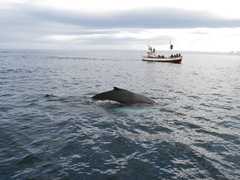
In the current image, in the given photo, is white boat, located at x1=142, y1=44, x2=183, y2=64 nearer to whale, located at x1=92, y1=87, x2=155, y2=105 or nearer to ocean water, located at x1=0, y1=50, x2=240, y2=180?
ocean water, located at x1=0, y1=50, x2=240, y2=180

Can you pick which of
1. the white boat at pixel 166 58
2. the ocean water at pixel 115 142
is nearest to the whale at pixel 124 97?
the ocean water at pixel 115 142

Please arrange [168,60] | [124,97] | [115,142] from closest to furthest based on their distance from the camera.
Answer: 1. [115,142]
2. [124,97]
3. [168,60]

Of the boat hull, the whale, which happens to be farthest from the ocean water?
the boat hull

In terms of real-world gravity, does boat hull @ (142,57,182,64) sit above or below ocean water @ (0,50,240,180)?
above

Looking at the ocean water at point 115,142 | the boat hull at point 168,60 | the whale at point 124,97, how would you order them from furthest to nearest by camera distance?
1. the boat hull at point 168,60
2. the whale at point 124,97
3. the ocean water at point 115,142

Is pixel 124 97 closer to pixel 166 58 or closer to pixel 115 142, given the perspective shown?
pixel 115 142

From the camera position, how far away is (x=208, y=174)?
395 inches

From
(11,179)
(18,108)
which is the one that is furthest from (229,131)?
(18,108)

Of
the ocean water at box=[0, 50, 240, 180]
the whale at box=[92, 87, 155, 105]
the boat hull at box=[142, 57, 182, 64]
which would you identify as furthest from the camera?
the boat hull at box=[142, 57, 182, 64]

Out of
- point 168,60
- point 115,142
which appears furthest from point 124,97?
point 168,60

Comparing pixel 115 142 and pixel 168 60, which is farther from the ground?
pixel 168 60

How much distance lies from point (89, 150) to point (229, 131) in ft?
29.2

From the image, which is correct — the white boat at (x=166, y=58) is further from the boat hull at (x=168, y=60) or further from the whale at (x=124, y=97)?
the whale at (x=124, y=97)

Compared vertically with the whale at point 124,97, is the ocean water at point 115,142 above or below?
below
